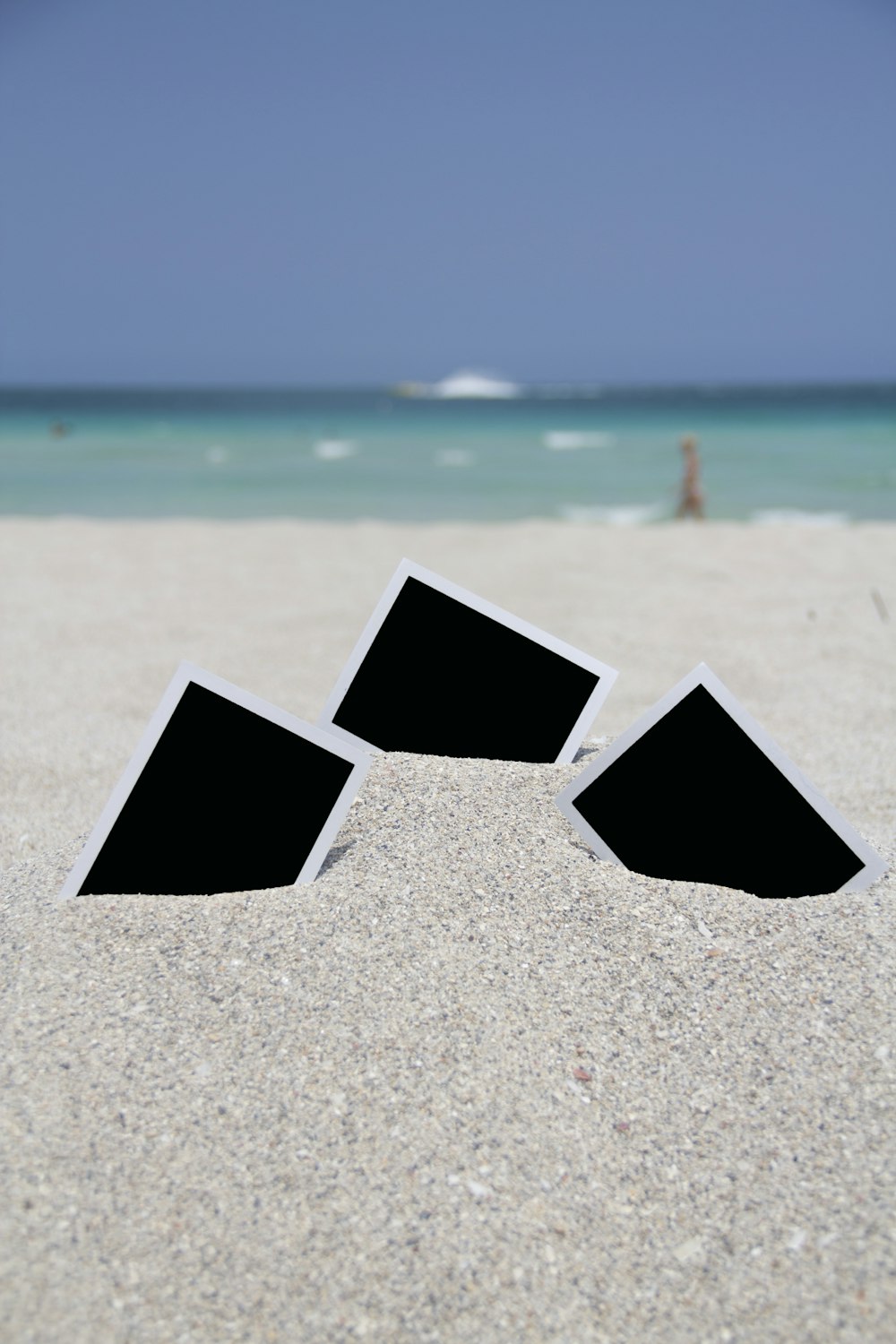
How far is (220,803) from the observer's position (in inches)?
79.3

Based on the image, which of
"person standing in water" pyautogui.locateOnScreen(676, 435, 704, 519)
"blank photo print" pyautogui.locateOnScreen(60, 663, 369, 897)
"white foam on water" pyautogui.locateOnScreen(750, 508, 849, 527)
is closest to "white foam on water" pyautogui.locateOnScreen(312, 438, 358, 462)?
"white foam on water" pyautogui.locateOnScreen(750, 508, 849, 527)

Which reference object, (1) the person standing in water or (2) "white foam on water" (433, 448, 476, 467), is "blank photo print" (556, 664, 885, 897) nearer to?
(1) the person standing in water

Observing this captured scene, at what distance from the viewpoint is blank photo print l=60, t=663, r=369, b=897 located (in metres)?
2.00

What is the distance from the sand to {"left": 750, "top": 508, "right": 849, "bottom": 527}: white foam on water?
1015cm

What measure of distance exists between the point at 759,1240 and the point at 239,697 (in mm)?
1239


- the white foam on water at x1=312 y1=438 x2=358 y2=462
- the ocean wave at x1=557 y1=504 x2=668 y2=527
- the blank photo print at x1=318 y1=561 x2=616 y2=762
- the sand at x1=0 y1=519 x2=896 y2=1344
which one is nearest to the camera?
the sand at x1=0 y1=519 x2=896 y2=1344

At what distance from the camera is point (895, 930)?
200cm

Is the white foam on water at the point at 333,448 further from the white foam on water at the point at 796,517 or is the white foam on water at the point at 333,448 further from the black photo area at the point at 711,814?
the black photo area at the point at 711,814

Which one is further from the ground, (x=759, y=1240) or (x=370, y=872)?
(x=370, y=872)

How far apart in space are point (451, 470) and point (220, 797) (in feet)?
59.3

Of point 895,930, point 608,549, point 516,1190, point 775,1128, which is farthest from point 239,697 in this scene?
point 608,549

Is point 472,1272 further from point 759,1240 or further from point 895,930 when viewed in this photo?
point 895,930

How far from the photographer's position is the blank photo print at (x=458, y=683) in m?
2.29

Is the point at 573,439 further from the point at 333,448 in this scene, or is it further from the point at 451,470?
the point at 451,470
